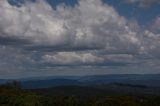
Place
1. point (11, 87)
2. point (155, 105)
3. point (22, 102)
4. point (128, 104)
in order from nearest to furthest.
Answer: point (128, 104), point (22, 102), point (155, 105), point (11, 87)

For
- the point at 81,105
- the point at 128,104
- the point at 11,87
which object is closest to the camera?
the point at 128,104

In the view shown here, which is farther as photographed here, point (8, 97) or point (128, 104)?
point (8, 97)

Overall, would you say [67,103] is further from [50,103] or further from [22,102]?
[22,102]

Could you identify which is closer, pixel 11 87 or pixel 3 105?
pixel 3 105

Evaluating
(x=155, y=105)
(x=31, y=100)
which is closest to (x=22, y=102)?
(x=31, y=100)

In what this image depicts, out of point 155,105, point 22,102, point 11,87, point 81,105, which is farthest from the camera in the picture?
point 11,87

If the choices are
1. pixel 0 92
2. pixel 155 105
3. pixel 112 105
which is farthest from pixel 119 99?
pixel 0 92

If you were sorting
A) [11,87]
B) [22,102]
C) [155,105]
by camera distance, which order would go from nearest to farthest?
[22,102] < [155,105] < [11,87]

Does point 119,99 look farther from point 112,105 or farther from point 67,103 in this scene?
point 67,103
